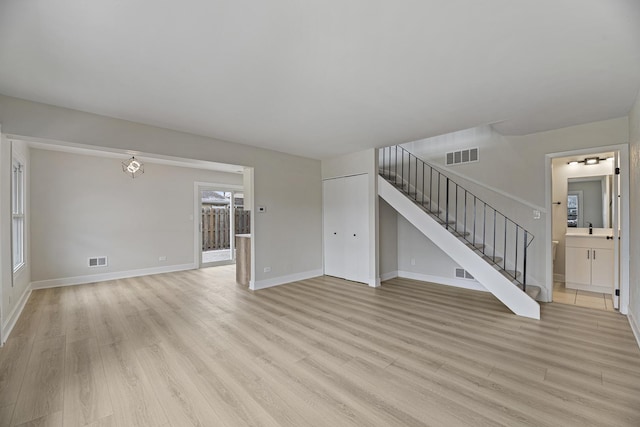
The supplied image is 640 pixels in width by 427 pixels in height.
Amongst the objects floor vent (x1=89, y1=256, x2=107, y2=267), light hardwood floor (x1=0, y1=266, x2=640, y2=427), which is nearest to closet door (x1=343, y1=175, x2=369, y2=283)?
light hardwood floor (x1=0, y1=266, x2=640, y2=427)

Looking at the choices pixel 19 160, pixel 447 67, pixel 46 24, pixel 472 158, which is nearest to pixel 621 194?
pixel 472 158

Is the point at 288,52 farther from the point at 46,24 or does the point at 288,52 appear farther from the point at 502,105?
the point at 502,105

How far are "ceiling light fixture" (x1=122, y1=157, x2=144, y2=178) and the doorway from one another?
1419 millimetres

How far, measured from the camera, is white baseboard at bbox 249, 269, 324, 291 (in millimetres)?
4880

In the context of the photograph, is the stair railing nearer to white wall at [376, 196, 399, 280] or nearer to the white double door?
white wall at [376, 196, 399, 280]

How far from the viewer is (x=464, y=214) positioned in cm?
494

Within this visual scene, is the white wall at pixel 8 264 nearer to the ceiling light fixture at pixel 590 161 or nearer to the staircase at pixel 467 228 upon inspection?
the staircase at pixel 467 228

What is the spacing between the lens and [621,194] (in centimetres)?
353

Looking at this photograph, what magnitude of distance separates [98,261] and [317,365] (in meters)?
5.57

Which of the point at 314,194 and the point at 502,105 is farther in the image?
the point at 314,194

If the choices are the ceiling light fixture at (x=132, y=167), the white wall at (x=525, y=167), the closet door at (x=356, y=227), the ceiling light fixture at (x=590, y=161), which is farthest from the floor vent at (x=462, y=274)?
the ceiling light fixture at (x=132, y=167)

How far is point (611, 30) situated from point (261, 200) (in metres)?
4.58

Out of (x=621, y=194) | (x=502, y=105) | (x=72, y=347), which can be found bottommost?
(x=72, y=347)

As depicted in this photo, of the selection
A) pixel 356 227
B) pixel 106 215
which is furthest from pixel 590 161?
pixel 106 215
